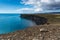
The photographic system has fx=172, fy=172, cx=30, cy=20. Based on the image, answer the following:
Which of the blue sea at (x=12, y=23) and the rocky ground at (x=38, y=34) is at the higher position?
the blue sea at (x=12, y=23)

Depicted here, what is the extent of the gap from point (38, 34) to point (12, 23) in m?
0.48

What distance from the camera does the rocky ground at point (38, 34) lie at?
2.82 m

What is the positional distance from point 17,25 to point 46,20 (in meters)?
0.50

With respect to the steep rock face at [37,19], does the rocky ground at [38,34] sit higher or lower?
lower

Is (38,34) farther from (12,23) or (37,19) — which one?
(12,23)

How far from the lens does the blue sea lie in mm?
2877

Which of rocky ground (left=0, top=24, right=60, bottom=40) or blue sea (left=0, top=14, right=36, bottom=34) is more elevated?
blue sea (left=0, top=14, right=36, bottom=34)

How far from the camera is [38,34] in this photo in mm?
2855

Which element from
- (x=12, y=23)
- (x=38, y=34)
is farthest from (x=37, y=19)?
(x=12, y=23)

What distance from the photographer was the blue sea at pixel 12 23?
288 cm

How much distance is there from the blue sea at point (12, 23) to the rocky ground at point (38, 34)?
0.07 m

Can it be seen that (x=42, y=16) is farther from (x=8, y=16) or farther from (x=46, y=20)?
(x=8, y=16)

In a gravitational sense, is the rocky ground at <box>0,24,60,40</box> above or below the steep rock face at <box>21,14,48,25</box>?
below

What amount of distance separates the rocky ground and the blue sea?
0.07 meters
